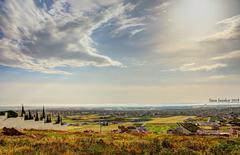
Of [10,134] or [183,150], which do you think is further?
[10,134]

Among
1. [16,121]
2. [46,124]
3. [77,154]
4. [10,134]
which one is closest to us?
[77,154]

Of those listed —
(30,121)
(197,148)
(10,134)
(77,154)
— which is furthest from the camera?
(30,121)

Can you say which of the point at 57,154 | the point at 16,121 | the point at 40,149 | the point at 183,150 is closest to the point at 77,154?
the point at 57,154

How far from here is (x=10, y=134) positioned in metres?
33.9

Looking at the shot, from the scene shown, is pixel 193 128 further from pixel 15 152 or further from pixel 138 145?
pixel 15 152

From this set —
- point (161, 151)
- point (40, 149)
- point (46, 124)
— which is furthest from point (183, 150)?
point (46, 124)

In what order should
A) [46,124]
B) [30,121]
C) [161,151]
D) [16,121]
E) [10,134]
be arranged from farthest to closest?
[46,124]
[30,121]
[16,121]
[10,134]
[161,151]

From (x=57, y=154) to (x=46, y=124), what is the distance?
1972 inches

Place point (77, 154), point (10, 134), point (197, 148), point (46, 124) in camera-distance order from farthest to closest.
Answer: point (46, 124) < point (10, 134) < point (197, 148) < point (77, 154)

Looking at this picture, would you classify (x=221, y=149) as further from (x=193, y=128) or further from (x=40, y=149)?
(x=193, y=128)

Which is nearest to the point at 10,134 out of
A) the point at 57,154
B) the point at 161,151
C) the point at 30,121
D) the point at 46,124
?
the point at 57,154

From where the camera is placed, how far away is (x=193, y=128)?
2840 inches

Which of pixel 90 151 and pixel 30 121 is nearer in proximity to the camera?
pixel 90 151

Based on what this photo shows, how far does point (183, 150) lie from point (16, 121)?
42.1 m
